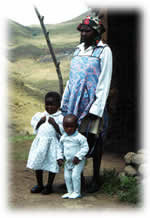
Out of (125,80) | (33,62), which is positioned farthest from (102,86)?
(33,62)

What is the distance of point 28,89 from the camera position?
11188mm

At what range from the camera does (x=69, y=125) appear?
4051mm

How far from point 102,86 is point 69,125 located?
67 centimetres

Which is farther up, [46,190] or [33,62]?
[33,62]

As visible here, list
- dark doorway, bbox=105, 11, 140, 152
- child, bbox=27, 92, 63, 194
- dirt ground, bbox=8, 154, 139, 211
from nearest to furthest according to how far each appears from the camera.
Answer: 1. dirt ground, bbox=8, 154, 139, 211
2. child, bbox=27, 92, 63, 194
3. dark doorway, bbox=105, 11, 140, 152

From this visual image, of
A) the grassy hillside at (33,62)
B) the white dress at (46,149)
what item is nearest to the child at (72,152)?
the white dress at (46,149)

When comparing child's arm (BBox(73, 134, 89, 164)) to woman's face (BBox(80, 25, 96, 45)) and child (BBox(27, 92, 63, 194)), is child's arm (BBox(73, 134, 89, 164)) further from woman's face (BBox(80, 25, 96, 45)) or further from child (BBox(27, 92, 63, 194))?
woman's face (BBox(80, 25, 96, 45))

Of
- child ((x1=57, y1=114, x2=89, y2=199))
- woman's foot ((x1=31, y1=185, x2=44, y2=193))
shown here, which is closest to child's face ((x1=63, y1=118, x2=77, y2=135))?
child ((x1=57, y1=114, x2=89, y2=199))

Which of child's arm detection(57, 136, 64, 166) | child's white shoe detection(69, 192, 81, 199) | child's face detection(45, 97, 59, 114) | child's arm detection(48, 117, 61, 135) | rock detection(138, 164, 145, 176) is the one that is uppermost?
child's face detection(45, 97, 59, 114)

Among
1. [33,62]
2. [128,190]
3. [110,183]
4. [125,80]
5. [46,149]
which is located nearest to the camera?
[46,149]

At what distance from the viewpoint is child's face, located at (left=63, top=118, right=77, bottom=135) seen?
404 centimetres

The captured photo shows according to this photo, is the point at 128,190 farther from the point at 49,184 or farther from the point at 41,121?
the point at 41,121

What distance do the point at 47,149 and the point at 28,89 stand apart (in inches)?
278
